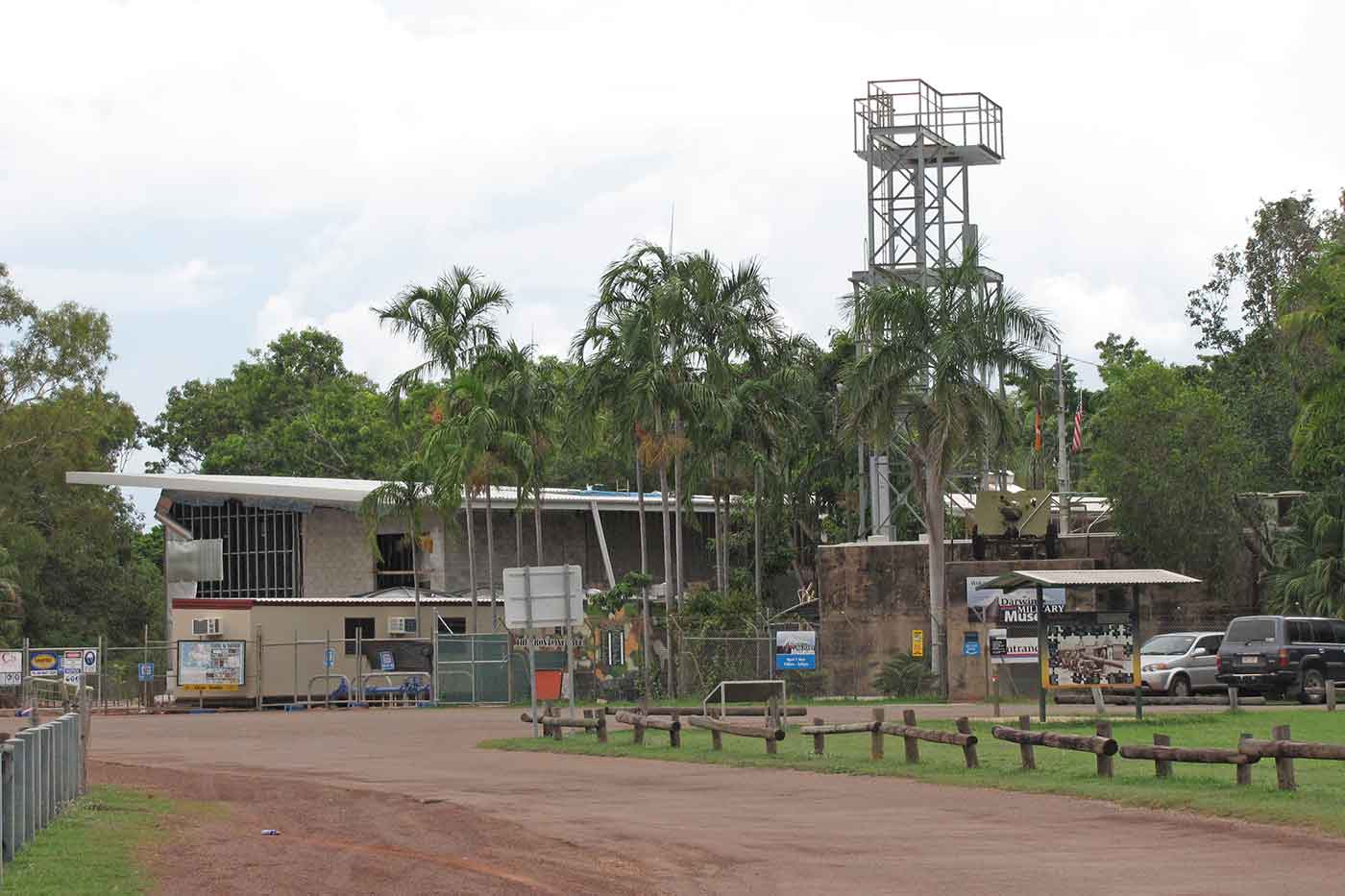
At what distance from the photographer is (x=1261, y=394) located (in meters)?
58.9

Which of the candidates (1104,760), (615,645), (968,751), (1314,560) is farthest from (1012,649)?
(1104,760)

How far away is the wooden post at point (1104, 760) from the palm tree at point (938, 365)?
857 inches

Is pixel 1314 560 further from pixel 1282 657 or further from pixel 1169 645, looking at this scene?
pixel 1282 657

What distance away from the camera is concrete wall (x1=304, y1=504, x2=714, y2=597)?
58.8 metres

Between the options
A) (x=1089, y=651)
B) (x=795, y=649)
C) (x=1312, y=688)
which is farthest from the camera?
(x=795, y=649)

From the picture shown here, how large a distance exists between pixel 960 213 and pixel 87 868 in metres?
38.3

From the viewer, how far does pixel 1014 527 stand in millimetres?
45594

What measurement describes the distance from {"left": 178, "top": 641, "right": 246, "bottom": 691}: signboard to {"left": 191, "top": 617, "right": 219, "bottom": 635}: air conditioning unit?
0.59m

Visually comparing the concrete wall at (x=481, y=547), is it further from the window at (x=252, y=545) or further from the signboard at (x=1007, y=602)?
the signboard at (x=1007, y=602)

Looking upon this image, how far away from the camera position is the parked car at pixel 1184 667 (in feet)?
121

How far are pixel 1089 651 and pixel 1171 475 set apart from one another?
18.8 meters

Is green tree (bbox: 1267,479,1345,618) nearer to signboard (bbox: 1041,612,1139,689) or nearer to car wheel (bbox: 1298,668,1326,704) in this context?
car wheel (bbox: 1298,668,1326,704)

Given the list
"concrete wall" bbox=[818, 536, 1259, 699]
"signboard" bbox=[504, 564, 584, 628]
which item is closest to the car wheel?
"concrete wall" bbox=[818, 536, 1259, 699]

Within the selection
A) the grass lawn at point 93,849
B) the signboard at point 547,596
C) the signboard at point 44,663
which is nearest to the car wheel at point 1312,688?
the signboard at point 547,596
